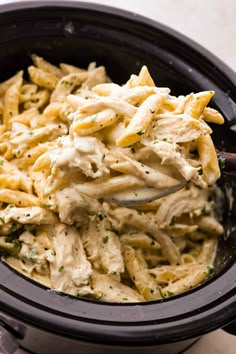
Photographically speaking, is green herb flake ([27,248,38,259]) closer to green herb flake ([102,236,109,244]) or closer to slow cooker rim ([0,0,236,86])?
green herb flake ([102,236,109,244])

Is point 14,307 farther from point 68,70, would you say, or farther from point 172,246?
point 68,70

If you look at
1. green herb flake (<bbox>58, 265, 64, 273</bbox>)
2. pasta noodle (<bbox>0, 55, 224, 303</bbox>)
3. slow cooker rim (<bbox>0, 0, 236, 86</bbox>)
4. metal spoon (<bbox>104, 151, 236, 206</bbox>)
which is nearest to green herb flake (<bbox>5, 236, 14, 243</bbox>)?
pasta noodle (<bbox>0, 55, 224, 303</bbox>)

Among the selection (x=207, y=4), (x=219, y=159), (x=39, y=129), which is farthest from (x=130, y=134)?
(x=207, y=4)

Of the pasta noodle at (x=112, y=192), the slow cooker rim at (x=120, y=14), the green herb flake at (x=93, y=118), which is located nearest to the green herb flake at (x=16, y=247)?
the pasta noodle at (x=112, y=192)

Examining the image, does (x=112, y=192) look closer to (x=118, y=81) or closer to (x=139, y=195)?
(x=139, y=195)

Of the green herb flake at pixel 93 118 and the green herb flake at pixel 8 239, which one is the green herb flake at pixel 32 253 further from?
the green herb flake at pixel 93 118

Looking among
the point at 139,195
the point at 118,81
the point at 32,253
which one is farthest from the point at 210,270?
the point at 118,81
